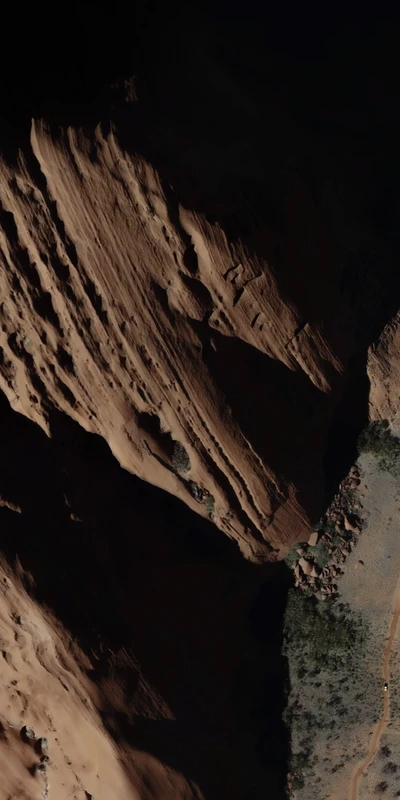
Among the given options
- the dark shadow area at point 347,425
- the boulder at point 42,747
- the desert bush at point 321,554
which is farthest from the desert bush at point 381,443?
the boulder at point 42,747

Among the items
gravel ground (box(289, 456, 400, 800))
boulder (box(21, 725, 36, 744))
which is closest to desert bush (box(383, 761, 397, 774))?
gravel ground (box(289, 456, 400, 800))

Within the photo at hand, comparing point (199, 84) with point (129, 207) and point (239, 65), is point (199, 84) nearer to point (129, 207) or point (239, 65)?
point (239, 65)

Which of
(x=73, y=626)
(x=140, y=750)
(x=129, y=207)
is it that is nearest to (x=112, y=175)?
(x=129, y=207)

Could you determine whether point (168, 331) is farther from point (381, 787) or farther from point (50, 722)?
point (381, 787)

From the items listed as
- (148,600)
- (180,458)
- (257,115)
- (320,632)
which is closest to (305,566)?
(320,632)

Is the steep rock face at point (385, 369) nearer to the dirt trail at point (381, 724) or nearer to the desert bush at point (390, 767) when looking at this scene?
the dirt trail at point (381, 724)
